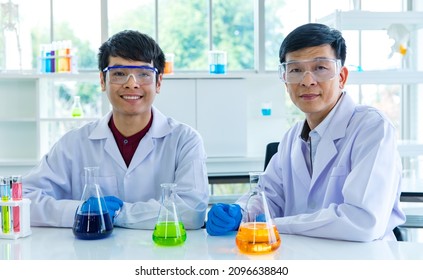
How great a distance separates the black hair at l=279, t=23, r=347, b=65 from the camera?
1.95m

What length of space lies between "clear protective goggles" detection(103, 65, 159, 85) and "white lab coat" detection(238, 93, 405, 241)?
0.65 meters

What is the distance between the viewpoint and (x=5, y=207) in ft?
5.47

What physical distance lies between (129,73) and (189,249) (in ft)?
2.89

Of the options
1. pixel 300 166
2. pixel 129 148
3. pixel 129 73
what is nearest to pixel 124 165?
pixel 129 148

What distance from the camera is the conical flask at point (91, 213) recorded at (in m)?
1.67

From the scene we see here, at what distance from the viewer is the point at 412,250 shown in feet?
5.06

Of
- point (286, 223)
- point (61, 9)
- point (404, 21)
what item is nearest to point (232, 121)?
point (404, 21)

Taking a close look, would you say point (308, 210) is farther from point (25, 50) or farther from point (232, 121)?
point (25, 50)

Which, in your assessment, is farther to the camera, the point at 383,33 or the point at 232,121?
the point at 383,33

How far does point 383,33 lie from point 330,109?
335 cm

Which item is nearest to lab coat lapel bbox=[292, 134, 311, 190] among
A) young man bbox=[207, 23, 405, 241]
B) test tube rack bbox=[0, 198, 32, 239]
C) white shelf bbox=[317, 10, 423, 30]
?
young man bbox=[207, 23, 405, 241]

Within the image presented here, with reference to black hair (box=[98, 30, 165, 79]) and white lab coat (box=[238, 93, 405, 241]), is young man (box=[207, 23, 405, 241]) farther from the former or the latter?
black hair (box=[98, 30, 165, 79])

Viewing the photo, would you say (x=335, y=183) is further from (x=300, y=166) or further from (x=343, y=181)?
(x=300, y=166)

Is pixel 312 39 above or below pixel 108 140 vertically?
above
